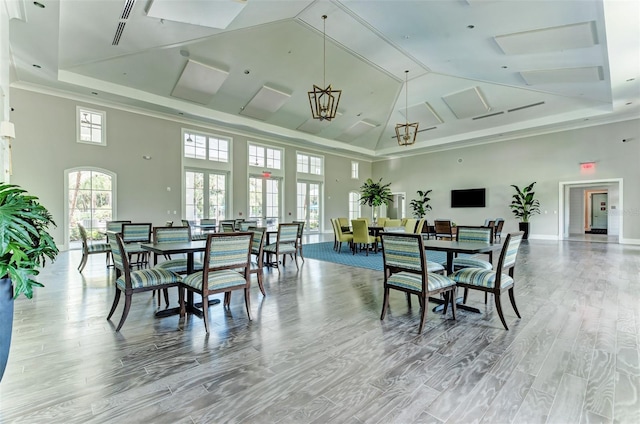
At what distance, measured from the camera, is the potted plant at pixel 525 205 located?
10.8 m

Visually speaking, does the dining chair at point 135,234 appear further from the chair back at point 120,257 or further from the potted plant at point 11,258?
the potted plant at point 11,258

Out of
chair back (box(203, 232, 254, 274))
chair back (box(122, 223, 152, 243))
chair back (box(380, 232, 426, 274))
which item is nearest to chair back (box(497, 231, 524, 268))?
chair back (box(380, 232, 426, 274))

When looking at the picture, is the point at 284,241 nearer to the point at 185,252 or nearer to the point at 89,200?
the point at 185,252

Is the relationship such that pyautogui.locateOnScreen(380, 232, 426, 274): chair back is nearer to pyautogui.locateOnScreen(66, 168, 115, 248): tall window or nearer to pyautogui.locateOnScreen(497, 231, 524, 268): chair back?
pyautogui.locateOnScreen(497, 231, 524, 268): chair back

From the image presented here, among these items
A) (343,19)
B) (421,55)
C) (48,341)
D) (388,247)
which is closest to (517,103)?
(421,55)

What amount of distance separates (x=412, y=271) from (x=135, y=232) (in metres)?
4.92

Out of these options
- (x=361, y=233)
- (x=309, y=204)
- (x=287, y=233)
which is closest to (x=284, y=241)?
(x=287, y=233)

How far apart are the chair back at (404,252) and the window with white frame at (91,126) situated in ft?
27.8

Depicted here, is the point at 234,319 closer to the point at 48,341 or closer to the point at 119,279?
the point at 119,279

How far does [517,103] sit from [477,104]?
116cm

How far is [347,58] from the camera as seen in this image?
8000 millimetres

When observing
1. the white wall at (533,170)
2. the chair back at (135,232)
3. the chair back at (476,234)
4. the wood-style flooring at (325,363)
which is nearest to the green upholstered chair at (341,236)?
the chair back at (476,234)

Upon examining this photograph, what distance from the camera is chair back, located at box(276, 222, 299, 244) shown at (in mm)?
5352

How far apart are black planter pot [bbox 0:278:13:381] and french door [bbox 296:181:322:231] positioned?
1107 centimetres
